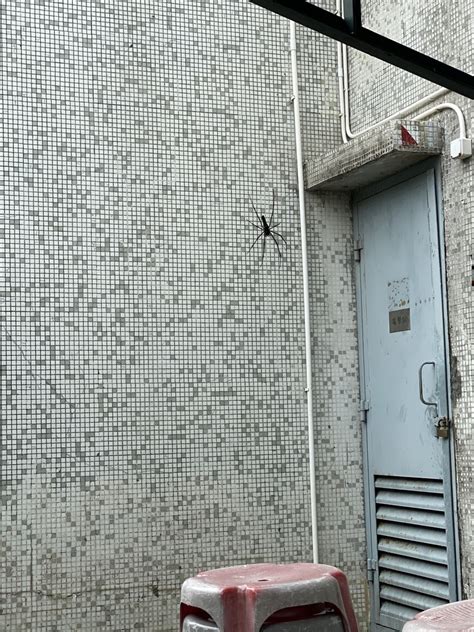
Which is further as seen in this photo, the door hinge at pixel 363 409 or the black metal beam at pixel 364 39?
the door hinge at pixel 363 409

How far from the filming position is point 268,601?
257cm

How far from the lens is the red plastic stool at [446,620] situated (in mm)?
1895

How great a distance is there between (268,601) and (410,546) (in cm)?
163

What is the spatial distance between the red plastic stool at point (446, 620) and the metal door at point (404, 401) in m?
1.69

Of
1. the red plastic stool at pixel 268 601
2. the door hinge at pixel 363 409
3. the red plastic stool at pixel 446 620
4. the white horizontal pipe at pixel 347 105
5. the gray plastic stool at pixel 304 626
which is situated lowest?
the gray plastic stool at pixel 304 626

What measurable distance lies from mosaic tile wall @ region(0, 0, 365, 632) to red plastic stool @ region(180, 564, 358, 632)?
1.22 m

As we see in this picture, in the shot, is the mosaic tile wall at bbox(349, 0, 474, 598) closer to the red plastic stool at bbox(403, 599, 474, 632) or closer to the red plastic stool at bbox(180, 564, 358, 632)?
the red plastic stool at bbox(180, 564, 358, 632)

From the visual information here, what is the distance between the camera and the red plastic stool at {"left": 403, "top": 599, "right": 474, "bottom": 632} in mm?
1895

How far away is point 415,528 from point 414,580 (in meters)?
0.23

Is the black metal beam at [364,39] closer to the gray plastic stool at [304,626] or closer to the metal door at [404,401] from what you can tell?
the metal door at [404,401]

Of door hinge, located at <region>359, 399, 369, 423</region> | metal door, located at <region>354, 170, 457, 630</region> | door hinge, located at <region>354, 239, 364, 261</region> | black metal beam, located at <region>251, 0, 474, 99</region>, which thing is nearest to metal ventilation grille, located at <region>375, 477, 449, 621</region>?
metal door, located at <region>354, 170, 457, 630</region>

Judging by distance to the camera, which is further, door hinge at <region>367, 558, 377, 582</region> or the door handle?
door hinge at <region>367, 558, 377, 582</region>

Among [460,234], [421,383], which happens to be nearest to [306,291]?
[421,383]

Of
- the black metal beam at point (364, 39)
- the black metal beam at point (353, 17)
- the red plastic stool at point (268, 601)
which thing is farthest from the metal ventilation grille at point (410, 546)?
the black metal beam at point (353, 17)
